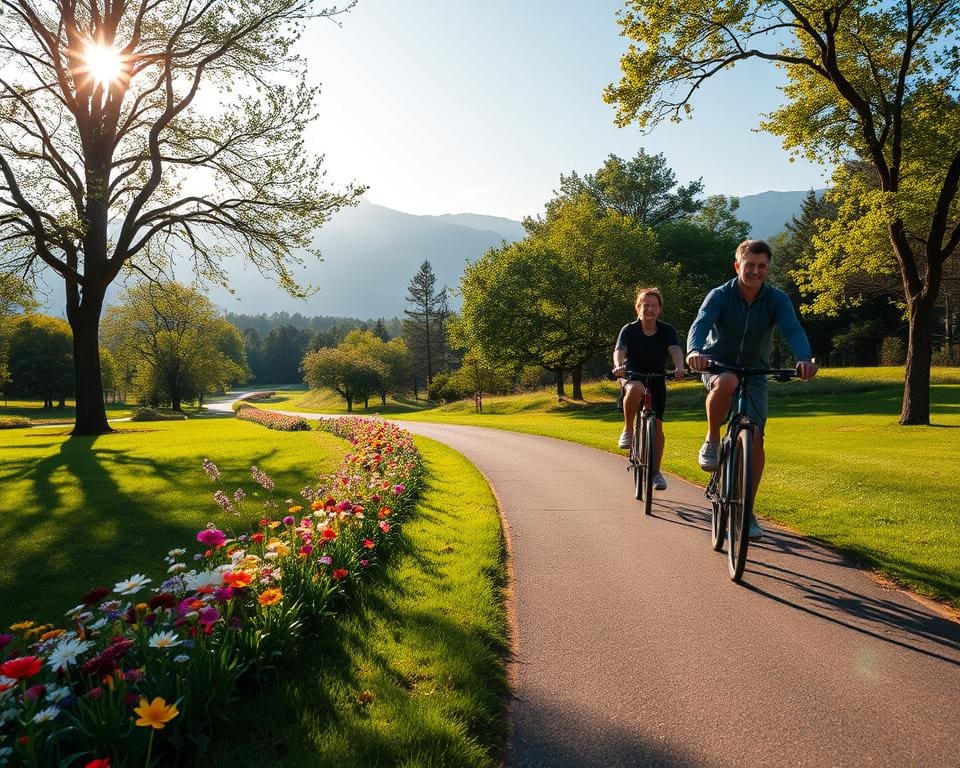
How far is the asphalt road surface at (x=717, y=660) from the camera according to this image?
8.09ft

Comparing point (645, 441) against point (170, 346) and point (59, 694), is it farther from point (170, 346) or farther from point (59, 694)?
point (170, 346)

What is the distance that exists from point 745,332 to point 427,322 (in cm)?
6948

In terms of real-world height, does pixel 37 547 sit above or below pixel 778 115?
below

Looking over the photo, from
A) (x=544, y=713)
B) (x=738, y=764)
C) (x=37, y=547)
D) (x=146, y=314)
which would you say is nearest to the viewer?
(x=738, y=764)

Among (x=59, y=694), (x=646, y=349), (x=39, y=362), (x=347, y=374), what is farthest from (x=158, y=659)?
(x=39, y=362)

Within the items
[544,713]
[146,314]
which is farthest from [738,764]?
[146,314]

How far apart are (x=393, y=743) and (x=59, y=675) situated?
5.30 feet

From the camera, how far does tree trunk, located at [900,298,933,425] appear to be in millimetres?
15742

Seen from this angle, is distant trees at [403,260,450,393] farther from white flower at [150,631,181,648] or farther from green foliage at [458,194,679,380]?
white flower at [150,631,181,648]

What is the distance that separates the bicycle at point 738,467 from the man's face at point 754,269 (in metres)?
0.79

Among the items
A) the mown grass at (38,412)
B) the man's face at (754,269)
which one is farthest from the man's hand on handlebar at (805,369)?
the mown grass at (38,412)

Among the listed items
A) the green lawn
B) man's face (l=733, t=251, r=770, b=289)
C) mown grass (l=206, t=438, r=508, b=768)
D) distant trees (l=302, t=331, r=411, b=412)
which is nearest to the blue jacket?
man's face (l=733, t=251, r=770, b=289)

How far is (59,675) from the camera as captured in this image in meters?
2.53

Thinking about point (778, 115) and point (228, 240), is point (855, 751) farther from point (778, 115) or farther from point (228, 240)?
point (228, 240)
